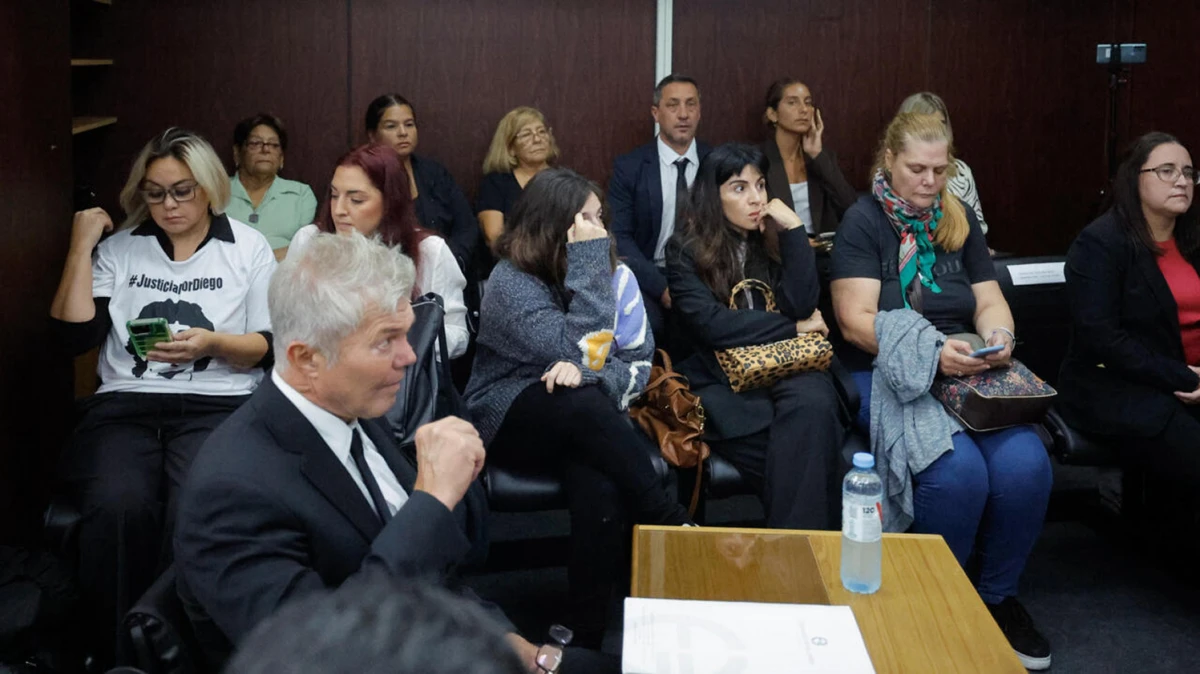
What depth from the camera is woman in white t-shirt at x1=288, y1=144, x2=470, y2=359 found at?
3285 mm

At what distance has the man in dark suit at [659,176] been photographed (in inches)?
179

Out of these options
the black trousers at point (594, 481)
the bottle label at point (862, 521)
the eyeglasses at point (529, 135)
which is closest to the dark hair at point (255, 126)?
the eyeglasses at point (529, 135)

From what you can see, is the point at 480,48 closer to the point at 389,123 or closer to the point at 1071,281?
the point at 389,123

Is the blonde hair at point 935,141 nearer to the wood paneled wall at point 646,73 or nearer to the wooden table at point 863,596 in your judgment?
the wooden table at point 863,596

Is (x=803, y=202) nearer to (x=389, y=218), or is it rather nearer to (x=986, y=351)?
(x=986, y=351)

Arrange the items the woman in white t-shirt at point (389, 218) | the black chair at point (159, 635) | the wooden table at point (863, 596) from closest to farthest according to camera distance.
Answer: the black chair at point (159, 635) < the wooden table at point (863, 596) < the woman in white t-shirt at point (389, 218)

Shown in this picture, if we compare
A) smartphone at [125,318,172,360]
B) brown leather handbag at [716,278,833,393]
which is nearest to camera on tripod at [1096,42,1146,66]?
brown leather handbag at [716,278,833,393]

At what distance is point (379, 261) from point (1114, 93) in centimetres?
440

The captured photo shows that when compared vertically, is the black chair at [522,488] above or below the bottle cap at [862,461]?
below

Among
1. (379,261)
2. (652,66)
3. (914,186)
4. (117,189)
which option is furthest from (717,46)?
(379,261)

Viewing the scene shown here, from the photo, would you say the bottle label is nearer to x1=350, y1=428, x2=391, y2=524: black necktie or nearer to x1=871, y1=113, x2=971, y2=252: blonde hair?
x1=350, y1=428, x2=391, y2=524: black necktie

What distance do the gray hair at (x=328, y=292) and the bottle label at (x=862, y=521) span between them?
906mm

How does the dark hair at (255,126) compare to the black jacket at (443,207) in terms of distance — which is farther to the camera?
the dark hair at (255,126)

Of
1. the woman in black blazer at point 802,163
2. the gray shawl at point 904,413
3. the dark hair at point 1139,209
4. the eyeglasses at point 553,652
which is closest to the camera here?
the eyeglasses at point 553,652
